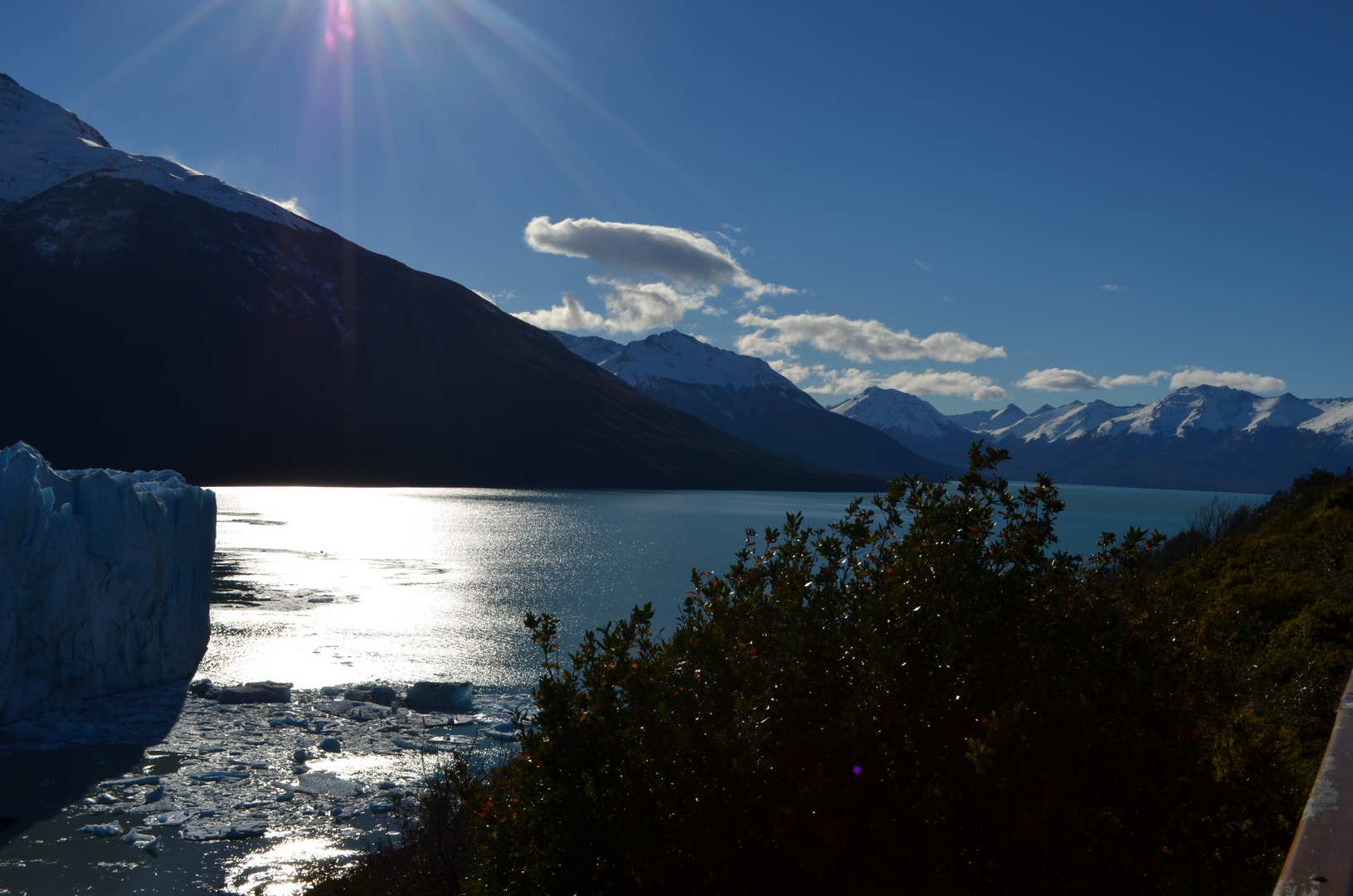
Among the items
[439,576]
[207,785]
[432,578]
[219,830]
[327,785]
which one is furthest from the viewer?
[439,576]

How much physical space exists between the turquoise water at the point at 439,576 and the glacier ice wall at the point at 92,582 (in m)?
3.78

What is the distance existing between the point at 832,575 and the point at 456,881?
8.60m

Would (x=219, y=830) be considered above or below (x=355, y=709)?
above

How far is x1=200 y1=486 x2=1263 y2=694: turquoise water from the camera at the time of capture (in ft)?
120

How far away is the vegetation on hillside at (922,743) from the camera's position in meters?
5.53

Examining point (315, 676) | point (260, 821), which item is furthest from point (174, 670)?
point (260, 821)

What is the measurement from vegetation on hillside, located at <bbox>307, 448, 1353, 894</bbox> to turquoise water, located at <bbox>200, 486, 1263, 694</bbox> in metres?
27.3

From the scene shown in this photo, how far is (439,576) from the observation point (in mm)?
61688

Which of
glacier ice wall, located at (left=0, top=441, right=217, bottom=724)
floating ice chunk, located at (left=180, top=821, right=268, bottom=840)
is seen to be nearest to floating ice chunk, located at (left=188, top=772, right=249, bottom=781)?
floating ice chunk, located at (left=180, top=821, right=268, bottom=840)

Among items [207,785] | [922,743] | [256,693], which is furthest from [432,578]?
[922,743]

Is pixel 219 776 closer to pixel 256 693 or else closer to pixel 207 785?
pixel 207 785

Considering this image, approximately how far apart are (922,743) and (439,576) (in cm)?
6003

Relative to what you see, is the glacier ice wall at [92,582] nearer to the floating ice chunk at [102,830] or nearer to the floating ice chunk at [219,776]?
the floating ice chunk at [219,776]

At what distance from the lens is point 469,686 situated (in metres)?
30.5
